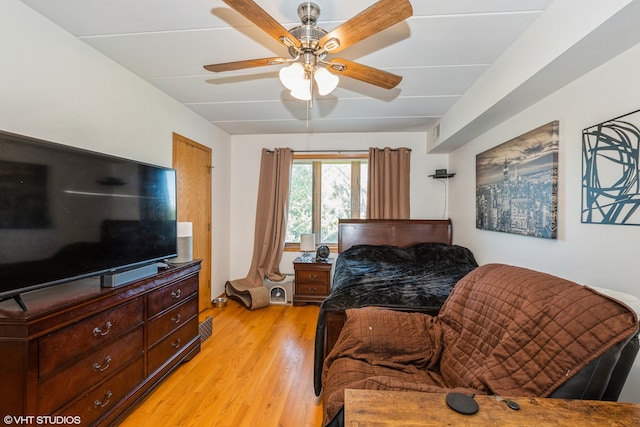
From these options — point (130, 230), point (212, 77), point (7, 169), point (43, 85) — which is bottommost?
point (130, 230)

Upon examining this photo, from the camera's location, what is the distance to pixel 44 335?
1.33m

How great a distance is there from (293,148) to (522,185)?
9.75ft

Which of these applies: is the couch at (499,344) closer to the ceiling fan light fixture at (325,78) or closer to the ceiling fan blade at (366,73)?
the ceiling fan blade at (366,73)

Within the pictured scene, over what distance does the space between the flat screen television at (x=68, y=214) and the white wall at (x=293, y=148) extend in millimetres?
2254

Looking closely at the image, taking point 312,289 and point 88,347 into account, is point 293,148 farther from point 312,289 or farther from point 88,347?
point 88,347

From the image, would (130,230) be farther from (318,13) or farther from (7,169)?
(318,13)

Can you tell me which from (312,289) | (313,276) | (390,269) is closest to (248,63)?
(390,269)

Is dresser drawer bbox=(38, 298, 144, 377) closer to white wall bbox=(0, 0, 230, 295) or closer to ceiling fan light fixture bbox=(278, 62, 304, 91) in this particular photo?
white wall bbox=(0, 0, 230, 295)

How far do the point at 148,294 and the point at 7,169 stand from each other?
3.44 feet

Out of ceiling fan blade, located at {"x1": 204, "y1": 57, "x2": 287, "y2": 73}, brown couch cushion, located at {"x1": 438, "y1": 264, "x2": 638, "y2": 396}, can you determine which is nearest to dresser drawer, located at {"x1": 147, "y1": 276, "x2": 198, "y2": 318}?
ceiling fan blade, located at {"x1": 204, "y1": 57, "x2": 287, "y2": 73}

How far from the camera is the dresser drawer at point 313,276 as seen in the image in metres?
3.92

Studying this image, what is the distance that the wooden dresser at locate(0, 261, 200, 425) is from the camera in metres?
1.26

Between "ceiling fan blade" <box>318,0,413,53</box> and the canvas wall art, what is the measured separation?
1289 millimetres

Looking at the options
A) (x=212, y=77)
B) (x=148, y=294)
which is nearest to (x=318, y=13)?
(x=212, y=77)
